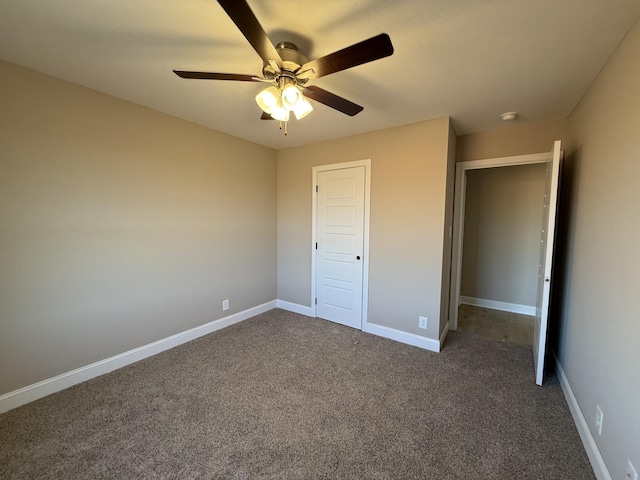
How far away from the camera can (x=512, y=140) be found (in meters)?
2.90

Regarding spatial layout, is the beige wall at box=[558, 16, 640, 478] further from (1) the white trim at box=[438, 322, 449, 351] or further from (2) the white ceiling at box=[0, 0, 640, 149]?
(1) the white trim at box=[438, 322, 449, 351]

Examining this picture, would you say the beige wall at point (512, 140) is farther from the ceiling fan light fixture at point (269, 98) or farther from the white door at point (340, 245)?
the ceiling fan light fixture at point (269, 98)

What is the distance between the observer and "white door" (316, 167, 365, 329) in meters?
3.31

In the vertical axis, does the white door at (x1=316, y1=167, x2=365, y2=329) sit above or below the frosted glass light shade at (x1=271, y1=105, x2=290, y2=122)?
below

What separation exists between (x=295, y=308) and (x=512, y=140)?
11.0ft

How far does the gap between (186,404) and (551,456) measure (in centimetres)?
237

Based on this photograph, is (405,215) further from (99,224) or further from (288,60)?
(99,224)

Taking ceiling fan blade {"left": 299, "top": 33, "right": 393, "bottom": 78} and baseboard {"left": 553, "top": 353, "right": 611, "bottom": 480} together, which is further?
baseboard {"left": 553, "top": 353, "right": 611, "bottom": 480}

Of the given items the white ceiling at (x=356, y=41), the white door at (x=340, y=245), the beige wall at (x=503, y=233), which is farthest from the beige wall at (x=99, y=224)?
the beige wall at (x=503, y=233)

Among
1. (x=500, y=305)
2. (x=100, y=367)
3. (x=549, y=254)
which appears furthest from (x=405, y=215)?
(x=100, y=367)

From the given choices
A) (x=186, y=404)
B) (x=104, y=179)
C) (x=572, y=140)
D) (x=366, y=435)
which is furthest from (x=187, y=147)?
(x=572, y=140)

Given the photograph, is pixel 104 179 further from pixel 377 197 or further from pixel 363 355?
pixel 363 355

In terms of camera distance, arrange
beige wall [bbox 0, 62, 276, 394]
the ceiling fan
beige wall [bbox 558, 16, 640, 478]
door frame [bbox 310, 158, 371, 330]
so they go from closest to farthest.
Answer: the ceiling fan
beige wall [bbox 558, 16, 640, 478]
beige wall [bbox 0, 62, 276, 394]
door frame [bbox 310, 158, 371, 330]

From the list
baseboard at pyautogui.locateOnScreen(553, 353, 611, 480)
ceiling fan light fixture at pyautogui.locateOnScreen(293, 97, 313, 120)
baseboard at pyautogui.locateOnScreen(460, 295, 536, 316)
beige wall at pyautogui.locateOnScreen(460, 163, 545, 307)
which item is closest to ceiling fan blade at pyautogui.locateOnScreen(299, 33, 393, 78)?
ceiling fan light fixture at pyautogui.locateOnScreen(293, 97, 313, 120)
